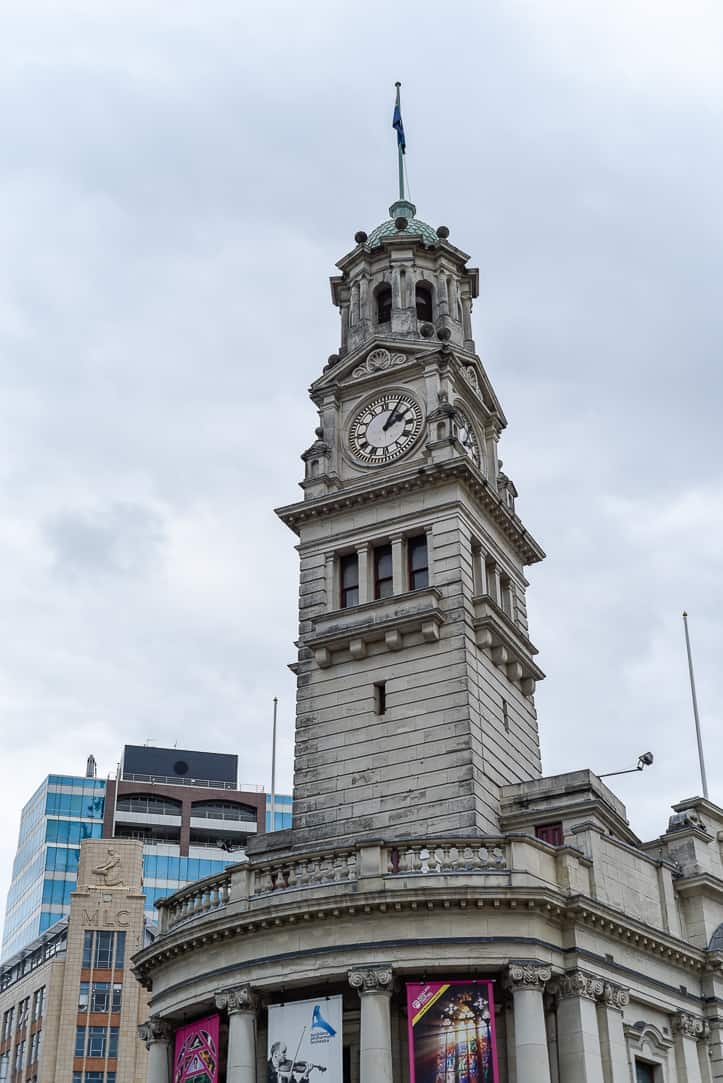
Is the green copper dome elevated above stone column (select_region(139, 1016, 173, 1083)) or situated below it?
above

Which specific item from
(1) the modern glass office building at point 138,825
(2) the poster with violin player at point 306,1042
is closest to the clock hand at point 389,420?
(2) the poster with violin player at point 306,1042

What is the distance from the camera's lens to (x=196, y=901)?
45.1 m

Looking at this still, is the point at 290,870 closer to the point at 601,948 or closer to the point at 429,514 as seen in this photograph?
the point at 601,948

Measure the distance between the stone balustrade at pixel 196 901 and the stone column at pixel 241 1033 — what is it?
3086 mm

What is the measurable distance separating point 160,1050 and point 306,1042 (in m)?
7.54

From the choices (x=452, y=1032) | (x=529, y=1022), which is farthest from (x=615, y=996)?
(x=452, y=1032)

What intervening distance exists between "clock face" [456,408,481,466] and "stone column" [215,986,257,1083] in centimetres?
2469

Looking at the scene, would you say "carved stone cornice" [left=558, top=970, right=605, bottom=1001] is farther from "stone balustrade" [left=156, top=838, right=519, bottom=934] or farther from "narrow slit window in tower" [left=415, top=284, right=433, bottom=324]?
"narrow slit window in tower" [left=415, top=284, right=433, bottom=324]

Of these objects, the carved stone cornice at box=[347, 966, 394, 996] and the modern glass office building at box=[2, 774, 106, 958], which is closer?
the carved stone cornice at box=[347, 966, 394, 996]

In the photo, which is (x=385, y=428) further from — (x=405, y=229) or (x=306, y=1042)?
(x=306, y=1042)

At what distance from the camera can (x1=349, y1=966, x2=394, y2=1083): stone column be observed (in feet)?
124

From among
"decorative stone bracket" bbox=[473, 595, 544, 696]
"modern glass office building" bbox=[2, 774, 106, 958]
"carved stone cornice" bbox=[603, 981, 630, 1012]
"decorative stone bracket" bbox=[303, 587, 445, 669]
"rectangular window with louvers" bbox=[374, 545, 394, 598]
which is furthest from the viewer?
"modern glass office building" bbox=[2, 774, 106, 958]

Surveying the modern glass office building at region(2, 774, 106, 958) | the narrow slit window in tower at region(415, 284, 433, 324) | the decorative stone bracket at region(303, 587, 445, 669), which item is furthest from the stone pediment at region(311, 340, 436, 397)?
the modern glass office building at region(2, 774, 106, 958)

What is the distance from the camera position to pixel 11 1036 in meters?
102
